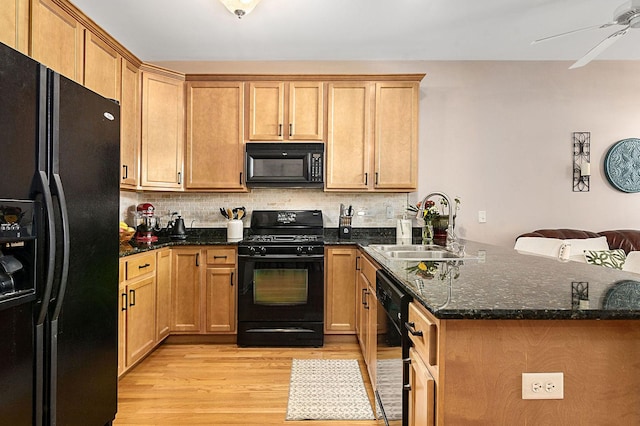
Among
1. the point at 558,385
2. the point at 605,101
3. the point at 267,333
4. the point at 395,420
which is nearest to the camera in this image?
the point at 558,385

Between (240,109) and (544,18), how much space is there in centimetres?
261

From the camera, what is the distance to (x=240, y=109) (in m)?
3.53

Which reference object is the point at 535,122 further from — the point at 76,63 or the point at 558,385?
the point at 76,63

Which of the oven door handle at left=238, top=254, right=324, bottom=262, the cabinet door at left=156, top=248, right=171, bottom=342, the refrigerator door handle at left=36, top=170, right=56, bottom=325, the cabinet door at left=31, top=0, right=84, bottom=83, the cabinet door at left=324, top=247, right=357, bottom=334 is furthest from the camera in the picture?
the cabinet door at left=324, top=247, right=357, bottom=334

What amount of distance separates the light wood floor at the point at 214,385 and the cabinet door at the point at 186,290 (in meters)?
0.20

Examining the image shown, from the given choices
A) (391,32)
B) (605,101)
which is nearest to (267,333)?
(391,32)

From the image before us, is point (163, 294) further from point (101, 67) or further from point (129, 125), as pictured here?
point (101, 67)

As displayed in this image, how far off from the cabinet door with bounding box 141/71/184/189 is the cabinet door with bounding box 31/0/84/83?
848 mm

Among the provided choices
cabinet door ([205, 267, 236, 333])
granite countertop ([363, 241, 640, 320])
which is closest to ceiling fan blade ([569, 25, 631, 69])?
granite countertop ([363, 241, 640, 320])

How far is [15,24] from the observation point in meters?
1.89

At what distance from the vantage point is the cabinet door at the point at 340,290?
3.33m

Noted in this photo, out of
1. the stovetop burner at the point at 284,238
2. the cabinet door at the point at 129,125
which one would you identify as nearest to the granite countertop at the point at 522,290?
the stovetop burner at the point at 284,238

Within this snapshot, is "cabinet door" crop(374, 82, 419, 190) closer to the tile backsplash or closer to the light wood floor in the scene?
the tile backsplash

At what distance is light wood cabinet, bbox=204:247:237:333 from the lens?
3295 millimetres
